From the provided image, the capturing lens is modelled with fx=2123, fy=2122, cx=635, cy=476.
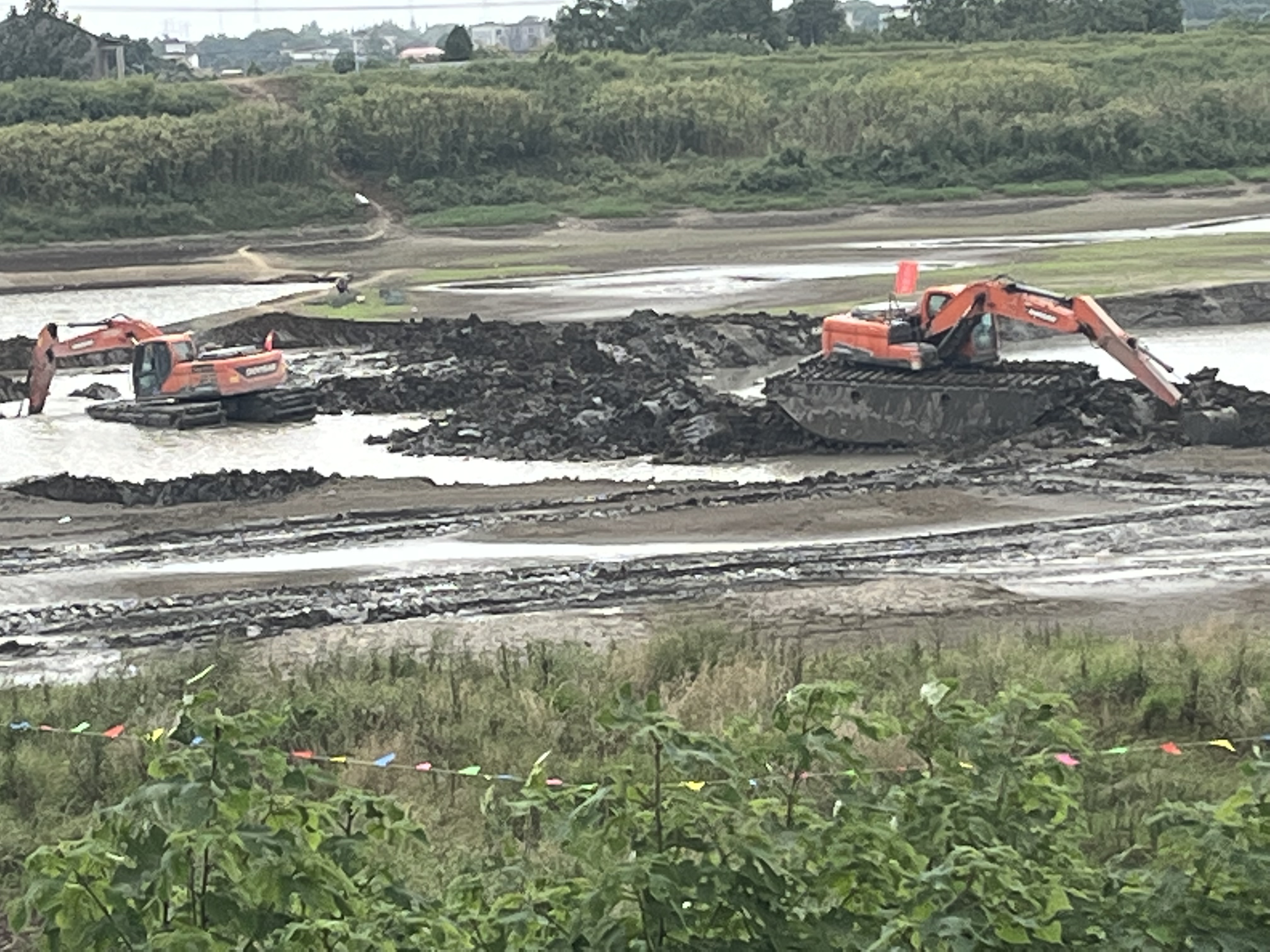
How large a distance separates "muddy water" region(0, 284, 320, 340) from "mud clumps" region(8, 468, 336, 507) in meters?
18.1

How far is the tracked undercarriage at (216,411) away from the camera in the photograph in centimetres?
3138

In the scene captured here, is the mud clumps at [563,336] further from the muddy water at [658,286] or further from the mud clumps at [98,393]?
the mud clumps at [98,393]

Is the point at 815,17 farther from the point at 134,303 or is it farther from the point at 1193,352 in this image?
the point at 1193,352

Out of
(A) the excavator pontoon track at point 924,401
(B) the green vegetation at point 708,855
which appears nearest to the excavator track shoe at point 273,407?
(A) the excavator pontoon track at point 924,401

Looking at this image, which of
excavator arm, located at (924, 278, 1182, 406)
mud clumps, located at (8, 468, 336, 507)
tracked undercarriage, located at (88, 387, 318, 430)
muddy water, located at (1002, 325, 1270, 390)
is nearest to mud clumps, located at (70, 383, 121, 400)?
tracked undercarriage, located at (88, 387, 318, 430)

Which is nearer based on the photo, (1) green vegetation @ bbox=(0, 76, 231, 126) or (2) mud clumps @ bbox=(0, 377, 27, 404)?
(2) mud clumps @ bbox=(0, 377, 27, 404)

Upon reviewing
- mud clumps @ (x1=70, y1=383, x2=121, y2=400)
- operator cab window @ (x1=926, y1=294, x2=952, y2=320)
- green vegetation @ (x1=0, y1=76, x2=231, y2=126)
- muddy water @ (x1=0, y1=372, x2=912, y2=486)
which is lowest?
mud clumps @ (x1=70, y1=383, x2=121, y2=400)

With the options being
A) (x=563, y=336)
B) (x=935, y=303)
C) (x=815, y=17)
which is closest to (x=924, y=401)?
(x=935, y=303)

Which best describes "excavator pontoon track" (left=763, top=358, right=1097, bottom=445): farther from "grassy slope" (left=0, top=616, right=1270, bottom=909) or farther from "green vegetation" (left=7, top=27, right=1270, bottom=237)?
"green vegetation" (left=7, top=27, right=1270, bottom=237)

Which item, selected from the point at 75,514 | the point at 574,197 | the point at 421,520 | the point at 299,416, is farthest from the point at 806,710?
A: the point at 574,197

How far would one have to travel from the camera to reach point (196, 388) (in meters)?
31.7

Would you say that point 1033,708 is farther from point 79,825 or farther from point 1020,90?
point 1020,90

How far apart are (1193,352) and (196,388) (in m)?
16.0

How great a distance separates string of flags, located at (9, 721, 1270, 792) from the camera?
705 cm
